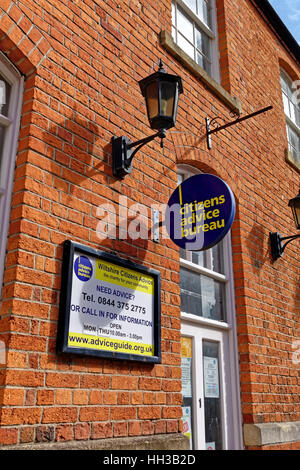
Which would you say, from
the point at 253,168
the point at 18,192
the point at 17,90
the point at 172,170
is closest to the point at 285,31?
the point at 253,168

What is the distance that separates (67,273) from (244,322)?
2.47m

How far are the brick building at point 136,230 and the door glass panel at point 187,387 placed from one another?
18 millimetres

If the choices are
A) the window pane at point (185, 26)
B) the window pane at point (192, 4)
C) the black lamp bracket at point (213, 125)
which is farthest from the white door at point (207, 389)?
the window pane at point (192, 4)

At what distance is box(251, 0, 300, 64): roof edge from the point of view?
700 centimetres

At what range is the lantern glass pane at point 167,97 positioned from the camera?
322cm

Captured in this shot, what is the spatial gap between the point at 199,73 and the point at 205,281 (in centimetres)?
228

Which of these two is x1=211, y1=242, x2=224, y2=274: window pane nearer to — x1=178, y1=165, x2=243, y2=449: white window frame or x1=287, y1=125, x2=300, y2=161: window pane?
x1=178, y1=165, x2=243, y2=449: white window frame

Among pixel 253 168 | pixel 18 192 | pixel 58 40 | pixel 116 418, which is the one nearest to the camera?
pixel 18 192

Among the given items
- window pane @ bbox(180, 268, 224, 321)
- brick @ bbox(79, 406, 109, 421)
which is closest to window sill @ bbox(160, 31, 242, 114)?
window pane @ bbox(180, 268, 224, 321)

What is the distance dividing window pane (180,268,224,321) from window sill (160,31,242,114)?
7.19 feet

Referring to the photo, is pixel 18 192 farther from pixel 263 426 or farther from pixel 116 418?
pixel 263 426

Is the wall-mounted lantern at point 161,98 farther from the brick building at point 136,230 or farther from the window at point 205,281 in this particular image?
the window at point 205,281

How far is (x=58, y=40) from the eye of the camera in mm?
3209

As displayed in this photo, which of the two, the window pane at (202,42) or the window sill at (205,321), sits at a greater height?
the window pane at (202,42)
